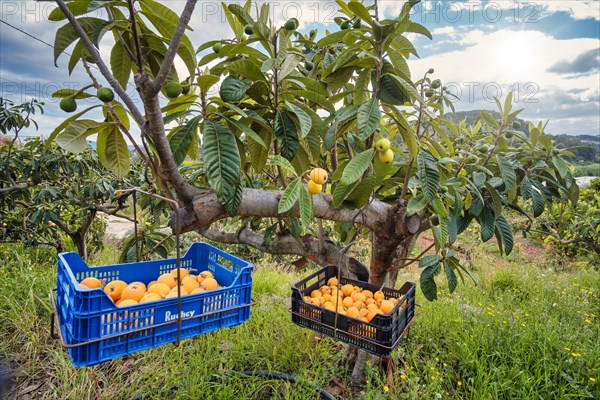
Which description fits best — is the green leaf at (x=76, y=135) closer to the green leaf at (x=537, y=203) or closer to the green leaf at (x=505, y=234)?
the green leaf at (x=505, y=234)

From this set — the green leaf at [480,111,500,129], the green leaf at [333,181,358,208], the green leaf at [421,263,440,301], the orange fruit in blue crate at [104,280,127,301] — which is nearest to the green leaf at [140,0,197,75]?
the green leaf at [333,181,358,208]

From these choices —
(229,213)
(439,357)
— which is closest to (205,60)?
(229,213)

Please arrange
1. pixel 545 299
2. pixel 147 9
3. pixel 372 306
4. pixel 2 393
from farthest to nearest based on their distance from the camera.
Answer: pixel 545 299, pixel 2 393, pixel 372 306, pixel 147 9

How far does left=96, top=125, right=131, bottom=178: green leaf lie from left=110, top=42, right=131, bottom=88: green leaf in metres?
Answer: 0.18

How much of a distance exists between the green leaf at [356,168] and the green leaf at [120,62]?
81cm

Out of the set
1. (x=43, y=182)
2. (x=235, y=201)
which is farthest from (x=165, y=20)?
(x=43, y=182)

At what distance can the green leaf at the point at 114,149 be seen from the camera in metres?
1.20

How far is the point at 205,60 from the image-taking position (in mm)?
1406

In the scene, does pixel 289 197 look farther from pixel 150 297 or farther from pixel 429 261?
pixel 429 261

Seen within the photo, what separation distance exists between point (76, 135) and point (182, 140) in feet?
1.01

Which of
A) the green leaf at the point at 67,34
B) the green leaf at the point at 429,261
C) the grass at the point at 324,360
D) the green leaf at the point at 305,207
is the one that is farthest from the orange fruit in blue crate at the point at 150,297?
the green leaf at the point at 429,261

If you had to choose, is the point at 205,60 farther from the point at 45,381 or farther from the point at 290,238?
the point at 45,381

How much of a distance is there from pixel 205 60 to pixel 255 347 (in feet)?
6.04

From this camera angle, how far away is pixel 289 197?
1226mm
